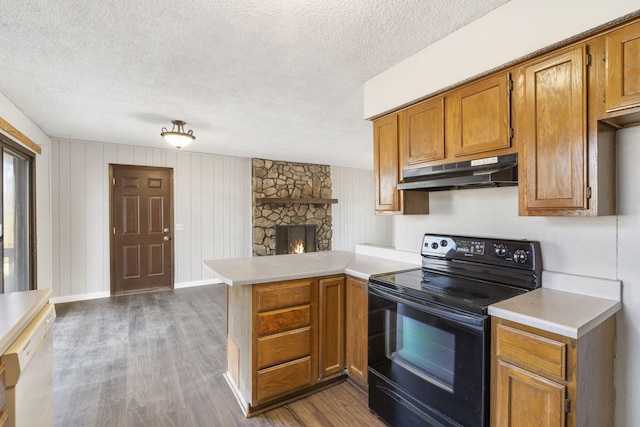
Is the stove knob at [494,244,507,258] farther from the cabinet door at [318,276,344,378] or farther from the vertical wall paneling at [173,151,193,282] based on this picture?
the vertical wall paneling at [173,151,193,282]

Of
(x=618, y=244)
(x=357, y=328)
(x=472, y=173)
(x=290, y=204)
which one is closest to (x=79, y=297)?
(x=290, y=204)

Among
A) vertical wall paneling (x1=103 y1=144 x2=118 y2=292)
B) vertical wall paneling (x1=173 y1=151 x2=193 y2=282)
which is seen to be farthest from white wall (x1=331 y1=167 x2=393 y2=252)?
vertical wall paneling (x1=103 y1=144 x2=118 y2=292)

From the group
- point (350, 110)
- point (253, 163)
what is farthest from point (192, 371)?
point (253, 163)

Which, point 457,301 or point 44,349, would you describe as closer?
point 44,349

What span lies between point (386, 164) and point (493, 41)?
1.02 metres

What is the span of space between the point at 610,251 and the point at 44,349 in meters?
2.74

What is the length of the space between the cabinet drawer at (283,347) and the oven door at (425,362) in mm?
468

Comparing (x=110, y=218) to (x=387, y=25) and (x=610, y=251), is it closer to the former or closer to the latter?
(x=387, y=25)

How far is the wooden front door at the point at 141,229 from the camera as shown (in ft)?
15.8

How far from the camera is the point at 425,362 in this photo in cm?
164

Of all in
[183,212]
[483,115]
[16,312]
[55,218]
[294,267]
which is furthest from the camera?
[183,212]

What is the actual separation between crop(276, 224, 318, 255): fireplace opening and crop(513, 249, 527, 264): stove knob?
4666 mm

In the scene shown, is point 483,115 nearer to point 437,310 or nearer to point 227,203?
point 437,310

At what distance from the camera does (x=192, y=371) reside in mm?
2545
